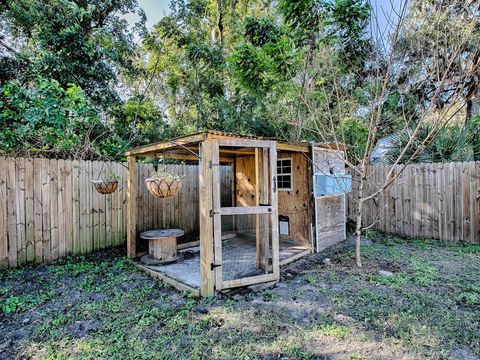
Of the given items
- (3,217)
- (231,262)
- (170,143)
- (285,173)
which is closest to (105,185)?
(170,143)

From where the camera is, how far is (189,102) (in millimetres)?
10078

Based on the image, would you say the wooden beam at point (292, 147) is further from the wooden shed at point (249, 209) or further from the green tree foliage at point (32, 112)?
the green tree foliage at point (32, 112)

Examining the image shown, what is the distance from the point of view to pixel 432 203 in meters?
5.63

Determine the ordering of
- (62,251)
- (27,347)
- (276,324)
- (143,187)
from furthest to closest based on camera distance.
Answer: (143,187)
(62,251)
(276,324)
(27,347)

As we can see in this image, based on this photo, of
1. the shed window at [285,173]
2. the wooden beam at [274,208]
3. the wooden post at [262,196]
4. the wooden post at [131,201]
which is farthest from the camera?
the shed window at [285,173]

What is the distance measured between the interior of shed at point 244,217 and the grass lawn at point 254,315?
464mm

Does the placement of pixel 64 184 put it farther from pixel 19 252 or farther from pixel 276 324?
pixel 276 324

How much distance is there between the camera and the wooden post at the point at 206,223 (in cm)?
314

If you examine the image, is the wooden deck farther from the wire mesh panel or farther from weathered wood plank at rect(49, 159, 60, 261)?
weathered wood plank at rect(49, 159, 60, 261)

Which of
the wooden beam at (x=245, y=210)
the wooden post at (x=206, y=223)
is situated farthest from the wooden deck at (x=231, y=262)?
the wooden beam at (x=245, y=210)

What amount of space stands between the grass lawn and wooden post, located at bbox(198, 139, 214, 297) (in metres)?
0.20

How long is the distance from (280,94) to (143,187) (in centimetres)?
476

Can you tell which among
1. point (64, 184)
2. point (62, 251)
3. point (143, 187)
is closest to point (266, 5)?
point (143, 187)

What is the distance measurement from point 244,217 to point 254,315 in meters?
3.78
